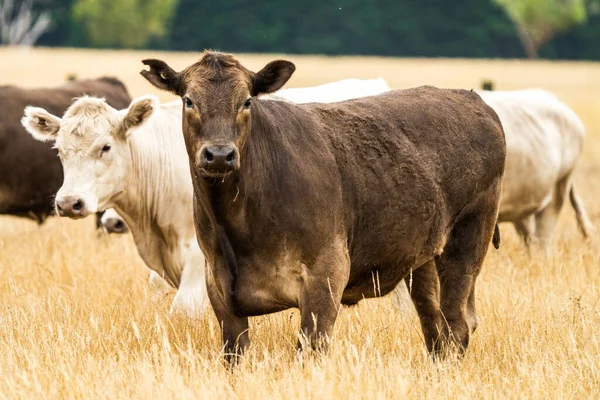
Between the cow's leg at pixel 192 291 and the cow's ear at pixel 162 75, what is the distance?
181 centimetres

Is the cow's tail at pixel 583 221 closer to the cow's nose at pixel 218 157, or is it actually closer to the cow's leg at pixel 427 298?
the cow's leg at pixel 427 298

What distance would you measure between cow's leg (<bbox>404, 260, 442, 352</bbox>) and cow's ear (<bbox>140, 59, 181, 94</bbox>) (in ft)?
5.96

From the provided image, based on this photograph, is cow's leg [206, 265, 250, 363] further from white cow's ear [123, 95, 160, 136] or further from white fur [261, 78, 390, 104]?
white fur [261, 78, 390, 104]

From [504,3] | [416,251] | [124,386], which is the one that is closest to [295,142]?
[416,251]

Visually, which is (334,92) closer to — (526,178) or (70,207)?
(70,207)

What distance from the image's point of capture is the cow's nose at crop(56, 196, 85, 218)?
21.4 feet

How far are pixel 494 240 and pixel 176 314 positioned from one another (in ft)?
6.61

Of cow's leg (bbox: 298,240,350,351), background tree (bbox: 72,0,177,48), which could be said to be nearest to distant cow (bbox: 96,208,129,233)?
cow's leg (bbox: 298,240,350,351)

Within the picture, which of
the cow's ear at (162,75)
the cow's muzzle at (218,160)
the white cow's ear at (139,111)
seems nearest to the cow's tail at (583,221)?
the white cow's ear at (139,111)

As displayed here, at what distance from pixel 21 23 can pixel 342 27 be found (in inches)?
877

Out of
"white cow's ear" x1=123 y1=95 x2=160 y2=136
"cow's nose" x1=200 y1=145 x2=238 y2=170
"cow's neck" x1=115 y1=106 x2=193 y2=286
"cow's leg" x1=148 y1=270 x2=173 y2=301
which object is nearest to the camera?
"cow's nose" x1=200 y1=145 x2=238 y2=170

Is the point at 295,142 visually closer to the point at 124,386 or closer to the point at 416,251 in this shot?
the point at 416,251

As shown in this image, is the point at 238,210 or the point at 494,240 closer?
the point at 238,210

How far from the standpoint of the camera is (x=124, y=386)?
5.12 meters
